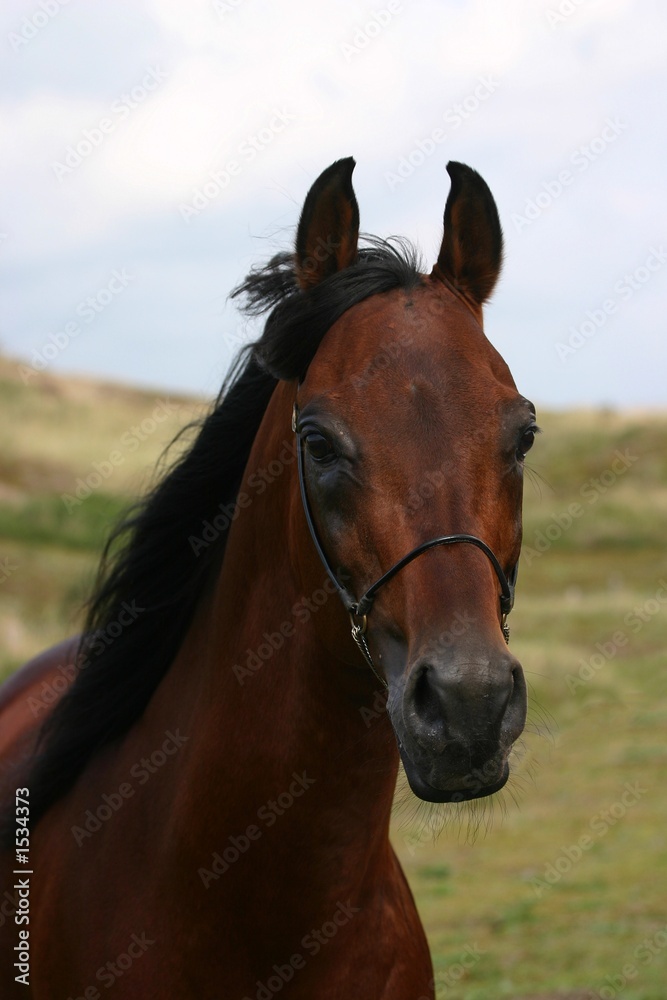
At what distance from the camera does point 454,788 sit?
2.16 metres

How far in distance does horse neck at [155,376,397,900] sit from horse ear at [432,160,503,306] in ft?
1.92

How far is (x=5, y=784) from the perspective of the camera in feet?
12.2

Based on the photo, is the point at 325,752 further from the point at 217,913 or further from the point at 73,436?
the point at 73,436

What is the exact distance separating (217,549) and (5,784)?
50.5 inches

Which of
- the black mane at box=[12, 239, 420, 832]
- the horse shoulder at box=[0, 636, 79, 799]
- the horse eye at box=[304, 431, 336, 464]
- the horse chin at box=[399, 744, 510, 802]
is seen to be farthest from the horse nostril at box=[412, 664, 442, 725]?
the horse shoulder at box=[0, 636, 79, 799]

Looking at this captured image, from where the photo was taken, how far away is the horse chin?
7.06 feet

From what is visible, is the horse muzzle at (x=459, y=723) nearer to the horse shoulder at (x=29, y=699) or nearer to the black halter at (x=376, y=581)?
the black halter at (x=376, y=581)

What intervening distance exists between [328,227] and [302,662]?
1.16 meters

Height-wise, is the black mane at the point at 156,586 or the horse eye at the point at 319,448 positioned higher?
the horse eye at the point at 319,448

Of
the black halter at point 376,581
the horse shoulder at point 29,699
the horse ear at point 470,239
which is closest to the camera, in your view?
the black halter at point 376,581

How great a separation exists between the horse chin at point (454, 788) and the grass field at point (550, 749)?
1.16 ft

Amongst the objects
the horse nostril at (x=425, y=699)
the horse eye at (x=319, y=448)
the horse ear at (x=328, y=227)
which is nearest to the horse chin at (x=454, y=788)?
the horse nostril at (x=425, y=699)

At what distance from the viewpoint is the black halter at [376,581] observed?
229cm

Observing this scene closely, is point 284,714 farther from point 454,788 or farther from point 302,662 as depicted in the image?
point 454,788
